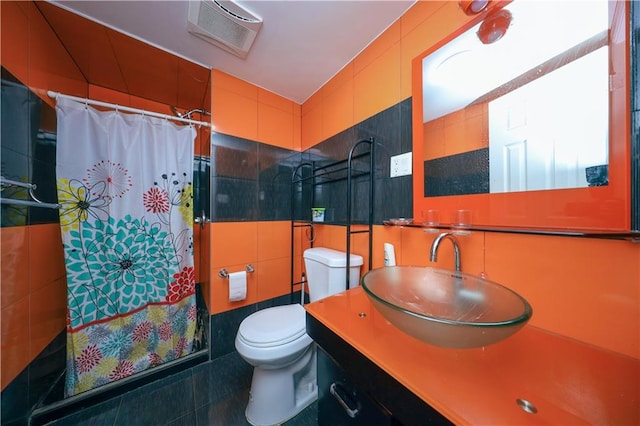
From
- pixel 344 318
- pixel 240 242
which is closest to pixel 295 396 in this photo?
pixel 344 318

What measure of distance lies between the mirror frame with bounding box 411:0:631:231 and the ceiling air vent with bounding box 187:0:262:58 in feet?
3.64

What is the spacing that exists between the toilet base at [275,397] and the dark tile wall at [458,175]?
117 cm

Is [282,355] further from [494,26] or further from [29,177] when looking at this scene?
[494,26]

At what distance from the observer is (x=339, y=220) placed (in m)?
1.46

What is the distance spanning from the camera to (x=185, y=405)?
114cm

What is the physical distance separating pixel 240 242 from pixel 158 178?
0.70 m

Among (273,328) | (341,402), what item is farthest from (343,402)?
(273,328)

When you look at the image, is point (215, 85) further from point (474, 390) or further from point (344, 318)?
point (474, 390)

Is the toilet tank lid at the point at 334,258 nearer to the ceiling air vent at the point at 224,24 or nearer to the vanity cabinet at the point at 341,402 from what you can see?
the vanity cabinet at the point at 341,402

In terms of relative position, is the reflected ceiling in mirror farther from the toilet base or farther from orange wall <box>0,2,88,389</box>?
orange wall <box>0,2,88,389</box>

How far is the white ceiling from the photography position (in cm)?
103

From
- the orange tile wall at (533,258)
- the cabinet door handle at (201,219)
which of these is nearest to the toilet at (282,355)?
the orange tile wall at (533,258)

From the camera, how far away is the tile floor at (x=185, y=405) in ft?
3.46

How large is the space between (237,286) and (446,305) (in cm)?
135
